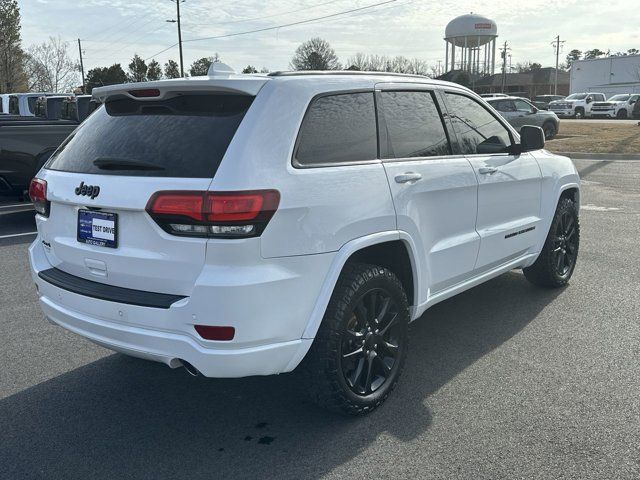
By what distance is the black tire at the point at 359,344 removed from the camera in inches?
126

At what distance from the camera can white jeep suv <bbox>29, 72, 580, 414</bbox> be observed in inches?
111

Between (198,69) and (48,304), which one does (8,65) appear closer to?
A: (198,69)

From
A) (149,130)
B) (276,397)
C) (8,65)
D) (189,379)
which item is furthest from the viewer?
(8,65)

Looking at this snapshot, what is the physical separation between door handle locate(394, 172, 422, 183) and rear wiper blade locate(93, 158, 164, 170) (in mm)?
1319

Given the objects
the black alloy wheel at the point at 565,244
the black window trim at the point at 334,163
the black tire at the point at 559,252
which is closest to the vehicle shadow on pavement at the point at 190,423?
the black window trim at the point at 334,163

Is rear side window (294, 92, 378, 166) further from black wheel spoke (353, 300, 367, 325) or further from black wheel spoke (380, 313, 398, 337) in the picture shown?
black wheel spoke (380, 313, 398, 337)

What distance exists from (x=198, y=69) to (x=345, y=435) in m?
50.5

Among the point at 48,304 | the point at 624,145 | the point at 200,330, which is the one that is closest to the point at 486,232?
the point at 200,330

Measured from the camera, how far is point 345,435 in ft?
10.8

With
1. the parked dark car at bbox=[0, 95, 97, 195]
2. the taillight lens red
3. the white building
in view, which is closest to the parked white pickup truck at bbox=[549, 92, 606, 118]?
the white building

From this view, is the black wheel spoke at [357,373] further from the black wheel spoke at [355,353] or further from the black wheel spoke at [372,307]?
the black wheel spoke at [372,307]

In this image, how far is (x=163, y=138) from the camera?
10.3 ft

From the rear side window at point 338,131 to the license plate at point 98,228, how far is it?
0.97 meters

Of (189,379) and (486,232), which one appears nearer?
(189,379)
